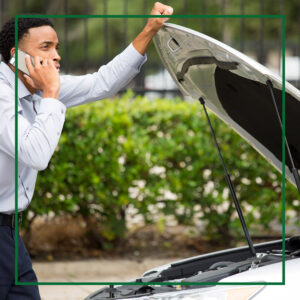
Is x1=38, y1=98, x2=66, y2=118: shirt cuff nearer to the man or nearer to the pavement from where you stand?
the man

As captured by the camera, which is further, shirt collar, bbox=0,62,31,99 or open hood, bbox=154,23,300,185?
shirt collar, bbox=0,62,31,99

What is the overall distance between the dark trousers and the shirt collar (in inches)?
21.0

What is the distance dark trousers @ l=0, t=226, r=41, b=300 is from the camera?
8.30 feet

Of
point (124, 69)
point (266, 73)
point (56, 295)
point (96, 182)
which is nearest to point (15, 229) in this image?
point (124, 69)

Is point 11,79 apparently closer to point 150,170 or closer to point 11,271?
point 11,271

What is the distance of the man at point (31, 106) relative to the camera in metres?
2.21

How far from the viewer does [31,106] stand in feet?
8.38

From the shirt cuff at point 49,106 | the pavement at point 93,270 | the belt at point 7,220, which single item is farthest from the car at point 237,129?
the pavement at point 93,270

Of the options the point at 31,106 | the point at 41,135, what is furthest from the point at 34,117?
the point at 41,135

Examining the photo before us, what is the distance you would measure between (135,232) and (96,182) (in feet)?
2.89

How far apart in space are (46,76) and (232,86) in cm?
84

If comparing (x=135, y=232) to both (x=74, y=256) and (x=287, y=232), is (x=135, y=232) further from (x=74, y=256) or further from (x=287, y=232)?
(x=287, y=232)

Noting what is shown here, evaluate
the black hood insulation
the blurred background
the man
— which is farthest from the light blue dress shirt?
the blurred background

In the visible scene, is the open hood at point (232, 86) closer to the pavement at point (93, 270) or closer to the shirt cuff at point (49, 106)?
the shirt cuff at point (49, 106)
